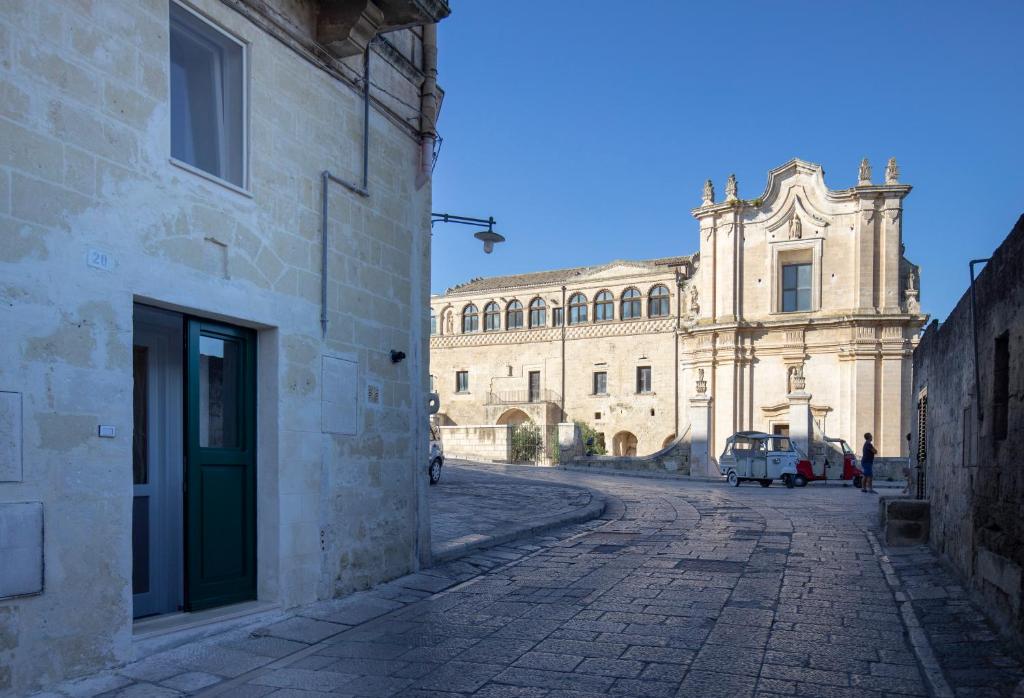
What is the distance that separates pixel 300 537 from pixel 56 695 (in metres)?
2.42

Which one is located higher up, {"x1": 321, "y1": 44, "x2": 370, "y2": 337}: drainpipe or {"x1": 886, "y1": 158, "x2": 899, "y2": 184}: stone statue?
{"x1": 886, "y1": 158, "x2": 899, "y2": 184}: stone statue

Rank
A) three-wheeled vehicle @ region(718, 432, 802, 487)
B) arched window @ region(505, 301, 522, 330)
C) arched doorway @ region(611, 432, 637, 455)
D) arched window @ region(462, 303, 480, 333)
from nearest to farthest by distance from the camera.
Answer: three-wheeled vehicle @ region(718, 432, 802, 487)
arched doorway @ region(611, 432, 637, 455)
arched window @ region(505, 301, 522, 330)
arched window @ region(462, 303, 480, 333)

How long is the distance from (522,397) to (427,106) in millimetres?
39762

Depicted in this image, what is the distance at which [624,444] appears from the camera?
45.2 meters

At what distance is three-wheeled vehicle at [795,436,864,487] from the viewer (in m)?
25.3

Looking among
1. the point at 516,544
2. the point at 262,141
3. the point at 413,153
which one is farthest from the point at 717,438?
the point at 262,141

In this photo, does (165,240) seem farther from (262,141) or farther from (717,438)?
(717,438)

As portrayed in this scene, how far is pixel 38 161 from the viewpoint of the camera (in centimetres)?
476

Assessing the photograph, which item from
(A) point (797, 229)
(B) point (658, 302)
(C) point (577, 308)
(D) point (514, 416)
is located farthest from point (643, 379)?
(A) point (797, 229)

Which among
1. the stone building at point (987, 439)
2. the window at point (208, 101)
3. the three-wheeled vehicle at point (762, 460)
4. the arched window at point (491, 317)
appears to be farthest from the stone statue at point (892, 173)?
the window at point (208, 101)

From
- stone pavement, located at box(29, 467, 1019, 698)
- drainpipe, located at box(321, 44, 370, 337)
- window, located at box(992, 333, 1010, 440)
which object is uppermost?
drainpipe, located at box(321, 44, 370, 337)

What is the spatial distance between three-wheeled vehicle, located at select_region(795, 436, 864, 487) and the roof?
1756 centimetres

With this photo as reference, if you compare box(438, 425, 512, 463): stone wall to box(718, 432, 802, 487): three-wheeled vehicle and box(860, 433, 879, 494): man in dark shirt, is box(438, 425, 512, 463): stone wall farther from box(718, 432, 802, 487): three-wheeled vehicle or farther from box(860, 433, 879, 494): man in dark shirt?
box(860, 433, 879, 494): man in dark shirt

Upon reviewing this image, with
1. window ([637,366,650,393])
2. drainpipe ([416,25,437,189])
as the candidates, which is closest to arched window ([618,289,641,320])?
window ([637,366,650,393])
